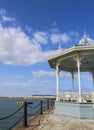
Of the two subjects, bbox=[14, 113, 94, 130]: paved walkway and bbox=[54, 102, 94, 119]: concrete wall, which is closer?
bbox=[14, 113, 94, 130]: paved walkway

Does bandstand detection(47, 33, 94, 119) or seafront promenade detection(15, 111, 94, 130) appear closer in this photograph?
seafront promenade detection(15, 111, 94, 130)

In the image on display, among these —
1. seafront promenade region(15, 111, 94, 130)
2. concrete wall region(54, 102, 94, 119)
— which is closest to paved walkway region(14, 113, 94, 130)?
seafront promenade region(15, 111, 94, 130)

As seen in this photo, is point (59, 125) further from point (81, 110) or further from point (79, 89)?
point (79, 89)

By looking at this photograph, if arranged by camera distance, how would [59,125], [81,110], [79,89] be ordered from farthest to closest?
[79,89]
[81,110]
[59,125]

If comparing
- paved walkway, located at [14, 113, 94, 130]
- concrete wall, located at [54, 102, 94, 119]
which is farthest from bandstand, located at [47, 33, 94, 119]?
paved walkway, located at [14, 113, 94, 130]

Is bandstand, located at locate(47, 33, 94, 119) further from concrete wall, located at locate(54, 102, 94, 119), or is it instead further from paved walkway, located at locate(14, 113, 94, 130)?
paved walkway, located at locate(14, 113, 94, 130)

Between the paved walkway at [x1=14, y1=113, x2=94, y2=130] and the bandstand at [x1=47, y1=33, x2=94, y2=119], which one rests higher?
the bandstand at [x1=47, y1=33, x2=94, y2=119]

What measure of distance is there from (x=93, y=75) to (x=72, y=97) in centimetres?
531

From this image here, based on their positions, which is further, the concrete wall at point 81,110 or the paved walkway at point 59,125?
the concrete wall at point 81,110

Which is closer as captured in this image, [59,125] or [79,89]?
[59,125]

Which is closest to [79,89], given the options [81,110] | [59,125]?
[81,110]

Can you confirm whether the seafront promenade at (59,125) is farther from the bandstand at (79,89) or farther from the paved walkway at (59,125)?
the bandstand at (79,89)

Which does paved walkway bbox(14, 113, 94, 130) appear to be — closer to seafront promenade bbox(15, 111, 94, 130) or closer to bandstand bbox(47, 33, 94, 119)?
seafront promenade bbox(15, 111, 94, 130)

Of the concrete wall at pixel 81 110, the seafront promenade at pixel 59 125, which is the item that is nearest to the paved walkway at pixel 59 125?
the seafront promenade at pixel 59 125
